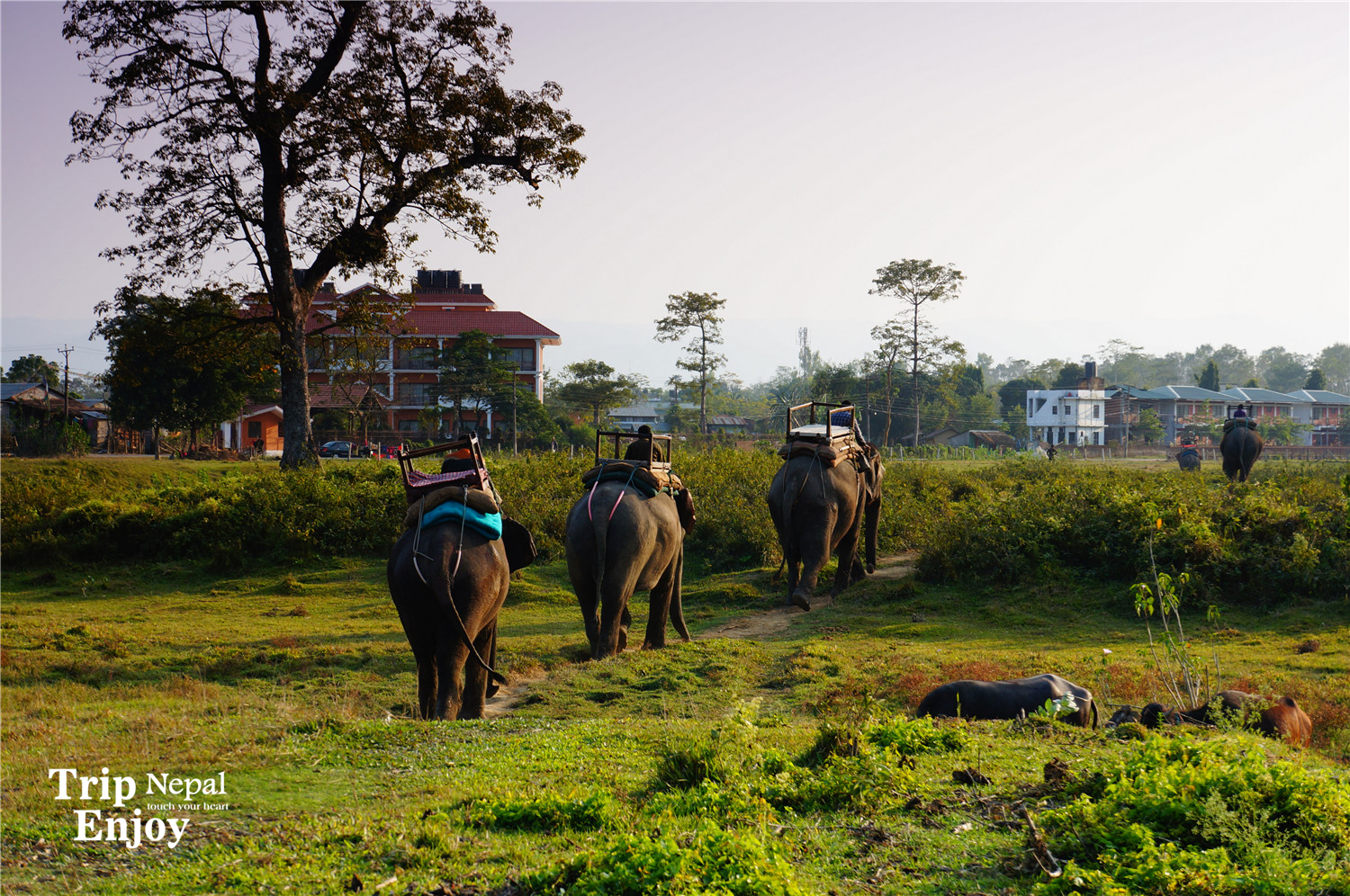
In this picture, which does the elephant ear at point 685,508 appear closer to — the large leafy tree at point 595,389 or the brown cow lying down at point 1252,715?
the brown cow lying down at point 1252,715

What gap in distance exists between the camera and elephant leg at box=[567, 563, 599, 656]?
9.03 meters

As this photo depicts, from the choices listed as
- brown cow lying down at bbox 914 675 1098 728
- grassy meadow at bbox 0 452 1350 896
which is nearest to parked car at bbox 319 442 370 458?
grassy meadow at bbox 0 452 1350 896

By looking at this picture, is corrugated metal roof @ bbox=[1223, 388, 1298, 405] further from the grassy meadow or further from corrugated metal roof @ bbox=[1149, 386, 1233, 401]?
the grassy meadow

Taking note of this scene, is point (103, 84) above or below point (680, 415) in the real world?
above

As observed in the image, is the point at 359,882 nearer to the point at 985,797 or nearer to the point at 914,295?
the point at 985,797

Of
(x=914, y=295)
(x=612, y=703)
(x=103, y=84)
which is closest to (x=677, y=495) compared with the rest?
(x=612, y=703)

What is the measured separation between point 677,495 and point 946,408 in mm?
60390

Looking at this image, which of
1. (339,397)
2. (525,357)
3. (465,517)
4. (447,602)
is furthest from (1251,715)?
(525,357)

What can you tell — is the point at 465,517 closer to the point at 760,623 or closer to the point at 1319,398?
the point at 760,623

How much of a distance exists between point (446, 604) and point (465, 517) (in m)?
0.70

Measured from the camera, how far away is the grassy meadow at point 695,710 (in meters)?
3.75

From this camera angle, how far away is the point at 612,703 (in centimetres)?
766

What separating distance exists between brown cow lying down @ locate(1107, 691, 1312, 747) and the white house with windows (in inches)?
2605

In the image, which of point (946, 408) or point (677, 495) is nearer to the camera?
point (677, 495)
